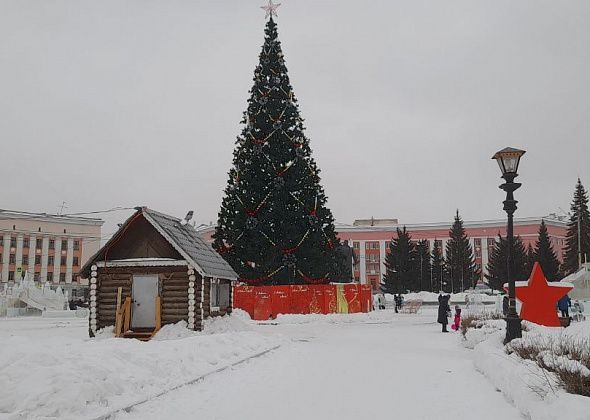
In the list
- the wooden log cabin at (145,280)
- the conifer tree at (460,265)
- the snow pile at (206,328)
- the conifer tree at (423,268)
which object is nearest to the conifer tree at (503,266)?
the conifer tree at (460,265)

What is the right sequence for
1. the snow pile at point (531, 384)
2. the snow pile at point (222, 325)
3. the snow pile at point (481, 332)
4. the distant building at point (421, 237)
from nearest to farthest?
1. the snow pile at point (531, 384)
2. the snow pile at point (481, 332)
3. the snow pile at point (222, 325)
4. the distant building at point (421, 237)

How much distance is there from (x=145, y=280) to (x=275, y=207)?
1857 cm

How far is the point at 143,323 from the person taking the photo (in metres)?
21.8

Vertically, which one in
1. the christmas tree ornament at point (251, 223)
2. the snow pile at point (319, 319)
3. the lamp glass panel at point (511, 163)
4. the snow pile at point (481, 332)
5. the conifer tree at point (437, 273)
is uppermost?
the christmas tree ornament at point (251, 223)

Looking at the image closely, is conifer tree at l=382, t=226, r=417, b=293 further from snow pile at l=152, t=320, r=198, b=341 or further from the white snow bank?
the white snow bank

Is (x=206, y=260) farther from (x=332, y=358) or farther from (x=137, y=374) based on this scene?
(x=137, y=374)

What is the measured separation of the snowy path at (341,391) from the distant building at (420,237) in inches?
4055

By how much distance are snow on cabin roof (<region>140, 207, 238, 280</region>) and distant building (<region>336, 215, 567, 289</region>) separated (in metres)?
92.7

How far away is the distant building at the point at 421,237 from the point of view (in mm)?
117875

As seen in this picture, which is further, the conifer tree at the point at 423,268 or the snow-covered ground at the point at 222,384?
the conifer tree at the point at 423,268

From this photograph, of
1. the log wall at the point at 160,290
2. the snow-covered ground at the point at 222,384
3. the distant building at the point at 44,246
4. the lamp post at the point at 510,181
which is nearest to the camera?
the snow-covered ground at the point at 222,384

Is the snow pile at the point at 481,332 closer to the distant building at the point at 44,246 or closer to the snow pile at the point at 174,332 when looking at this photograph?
the snow pile at the point at 174,332

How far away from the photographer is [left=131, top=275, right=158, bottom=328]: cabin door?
21.8 m

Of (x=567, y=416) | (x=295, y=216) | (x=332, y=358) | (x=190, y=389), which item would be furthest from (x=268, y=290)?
(x=567, y=416)
